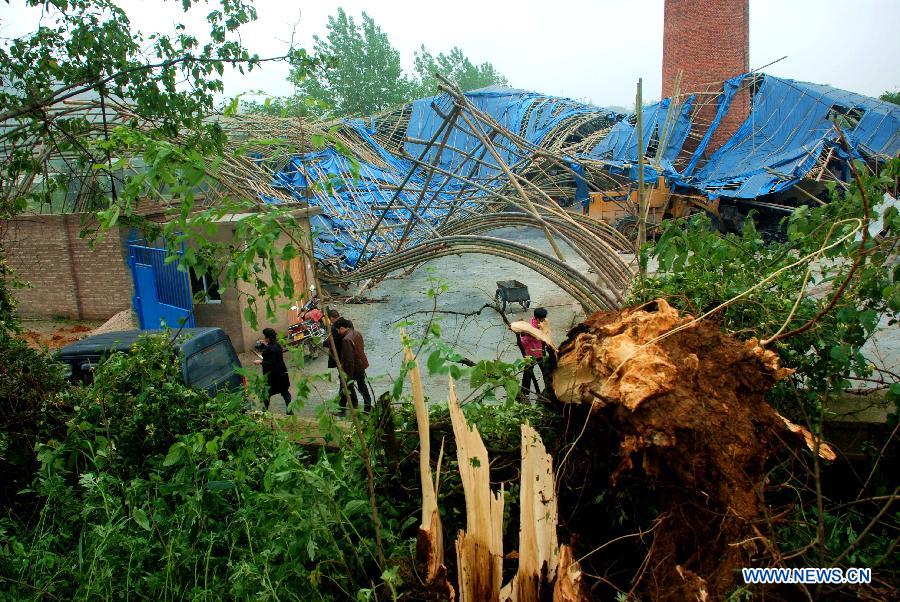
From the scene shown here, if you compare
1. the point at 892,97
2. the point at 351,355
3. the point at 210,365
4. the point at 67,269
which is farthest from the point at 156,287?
the point at 892,97

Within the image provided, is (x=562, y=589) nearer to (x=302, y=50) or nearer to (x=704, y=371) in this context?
(x=704, y=371)

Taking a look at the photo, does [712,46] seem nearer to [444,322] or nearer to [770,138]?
[770,138]

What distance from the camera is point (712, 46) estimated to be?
18.7 metres

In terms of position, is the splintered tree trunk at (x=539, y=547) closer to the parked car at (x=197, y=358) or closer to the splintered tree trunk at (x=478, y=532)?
the splintered tree trunk at (x=478, y=532)

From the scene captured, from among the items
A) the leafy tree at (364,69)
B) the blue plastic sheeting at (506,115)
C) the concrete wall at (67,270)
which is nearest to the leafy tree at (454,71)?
the leafy tree at (364,69)

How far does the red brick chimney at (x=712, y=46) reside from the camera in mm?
18297

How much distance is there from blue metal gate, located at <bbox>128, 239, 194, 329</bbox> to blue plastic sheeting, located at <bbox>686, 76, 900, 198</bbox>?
43.1 feet

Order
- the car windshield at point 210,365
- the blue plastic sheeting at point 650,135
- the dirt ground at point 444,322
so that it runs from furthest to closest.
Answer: the blue plastic sheeting at point 650,135 < the dirt ground at point 444,322 < the car windshield at point 210,365

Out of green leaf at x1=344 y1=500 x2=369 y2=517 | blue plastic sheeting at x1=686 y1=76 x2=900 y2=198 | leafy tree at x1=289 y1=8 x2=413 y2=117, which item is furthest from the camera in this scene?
leafy tree at x1=289 y1=8 x2=413 y2=117

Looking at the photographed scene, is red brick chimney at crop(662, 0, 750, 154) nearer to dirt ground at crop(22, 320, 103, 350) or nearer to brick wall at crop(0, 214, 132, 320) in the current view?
brick wall at crop(0, 214, 132, 320)

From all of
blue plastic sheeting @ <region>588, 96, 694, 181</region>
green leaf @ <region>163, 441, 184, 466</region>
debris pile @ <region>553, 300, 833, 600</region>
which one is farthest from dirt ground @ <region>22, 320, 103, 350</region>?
blue plastic sheeting @ <region>588, 96, 694, 181</region>

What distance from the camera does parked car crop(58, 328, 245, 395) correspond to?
5.73 metres

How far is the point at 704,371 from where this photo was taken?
2.92 meters

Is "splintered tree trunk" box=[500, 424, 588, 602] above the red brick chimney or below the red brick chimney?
below
